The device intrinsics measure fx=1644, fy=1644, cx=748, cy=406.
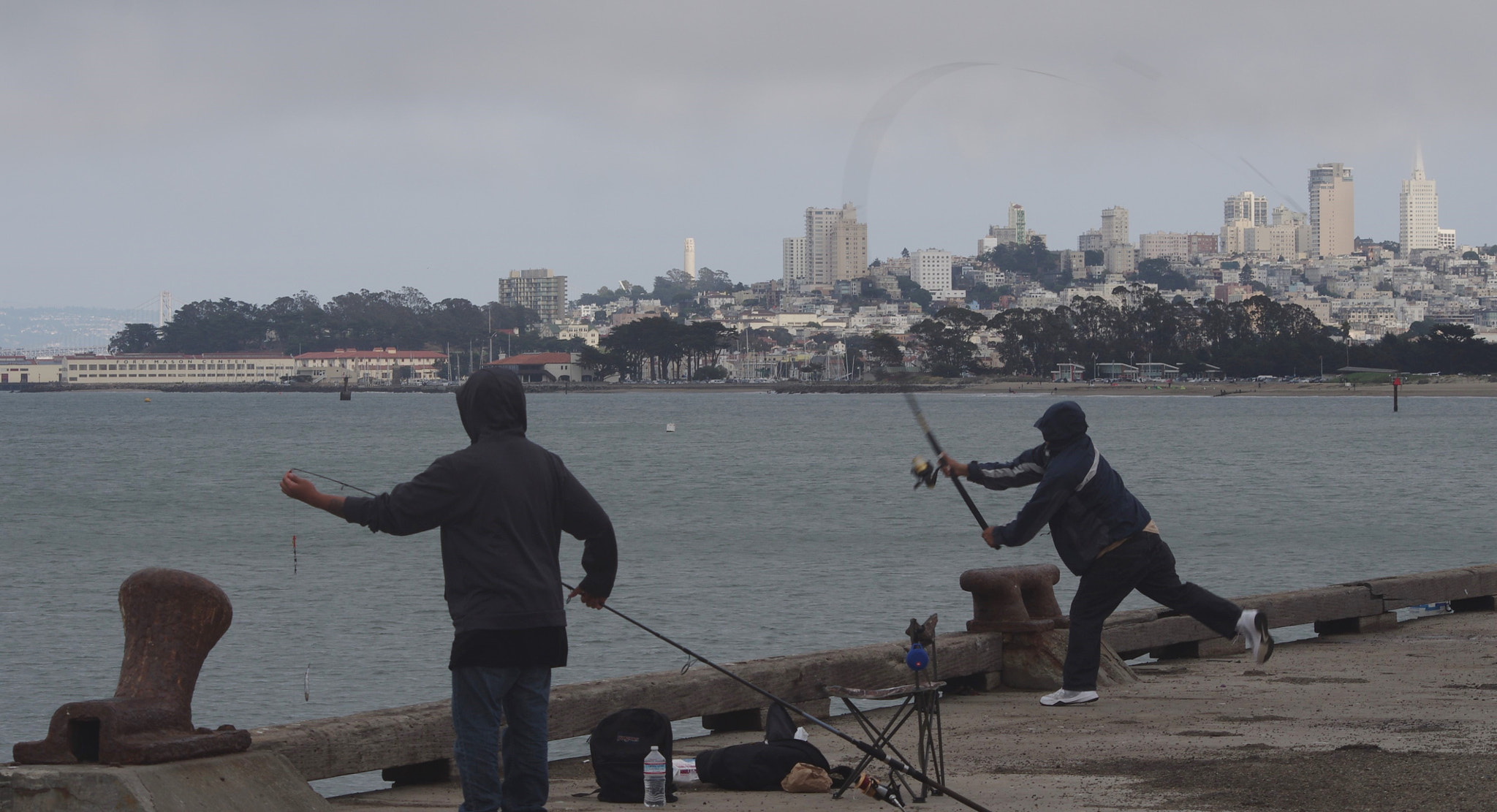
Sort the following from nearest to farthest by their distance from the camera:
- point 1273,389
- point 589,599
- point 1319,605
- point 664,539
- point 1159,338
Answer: point 589,599 < point 1319,605 < point 664,539 < point 1273,389 < point 1159,338

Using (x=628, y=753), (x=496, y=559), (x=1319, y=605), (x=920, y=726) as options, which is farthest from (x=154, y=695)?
(x=1319, y=605)

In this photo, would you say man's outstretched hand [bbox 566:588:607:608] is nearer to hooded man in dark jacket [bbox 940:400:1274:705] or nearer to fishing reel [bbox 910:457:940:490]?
fishing reel [bbox 910:457:940:490]

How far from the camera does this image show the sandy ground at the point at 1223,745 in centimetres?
615

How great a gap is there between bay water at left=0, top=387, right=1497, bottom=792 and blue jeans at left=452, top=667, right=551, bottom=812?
627 cm

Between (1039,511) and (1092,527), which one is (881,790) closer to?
(1039,511)

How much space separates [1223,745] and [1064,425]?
161 centimetres

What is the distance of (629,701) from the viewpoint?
7328 millimetres

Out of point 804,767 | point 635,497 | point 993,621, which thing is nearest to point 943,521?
point 635,497

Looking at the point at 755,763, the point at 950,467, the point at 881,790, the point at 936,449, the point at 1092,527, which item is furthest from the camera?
the point at 936,449

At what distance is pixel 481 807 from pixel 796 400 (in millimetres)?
174522

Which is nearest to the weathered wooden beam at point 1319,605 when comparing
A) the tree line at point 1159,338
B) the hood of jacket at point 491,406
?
the hood of jacket at point 491,406

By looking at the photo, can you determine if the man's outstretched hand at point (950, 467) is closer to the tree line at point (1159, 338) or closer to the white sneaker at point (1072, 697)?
the white sneaker at point (1072, 697)

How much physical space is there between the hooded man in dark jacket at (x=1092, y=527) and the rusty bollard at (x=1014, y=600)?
3.23 ft

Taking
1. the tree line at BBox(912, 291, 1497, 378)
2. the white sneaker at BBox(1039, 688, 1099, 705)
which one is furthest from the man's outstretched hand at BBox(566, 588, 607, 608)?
the tree line at BBox(912, 291, 1497, 378)
